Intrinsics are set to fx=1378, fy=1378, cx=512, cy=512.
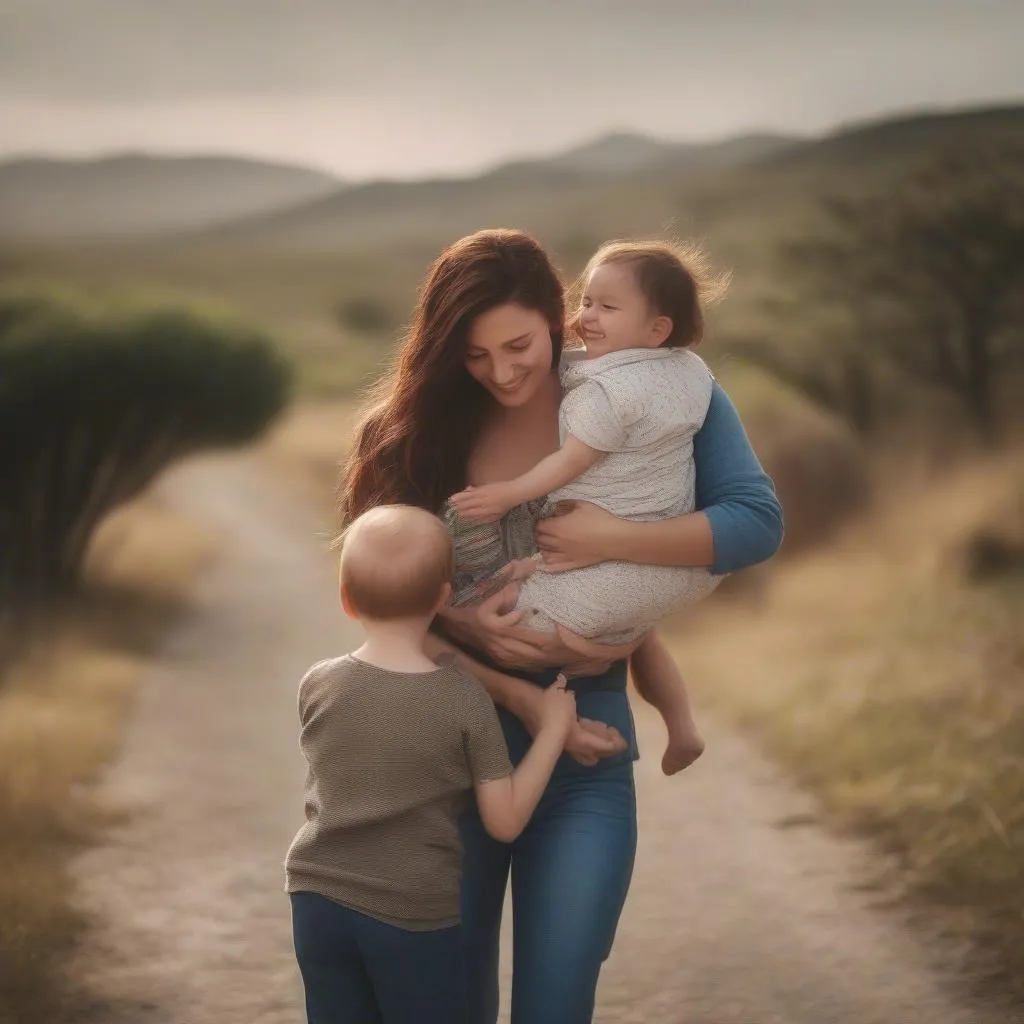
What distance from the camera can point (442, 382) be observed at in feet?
6.84

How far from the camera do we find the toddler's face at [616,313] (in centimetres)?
211

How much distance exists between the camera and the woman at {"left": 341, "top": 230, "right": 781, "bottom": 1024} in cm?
200

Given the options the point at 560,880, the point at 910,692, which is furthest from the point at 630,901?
the point at 560,880

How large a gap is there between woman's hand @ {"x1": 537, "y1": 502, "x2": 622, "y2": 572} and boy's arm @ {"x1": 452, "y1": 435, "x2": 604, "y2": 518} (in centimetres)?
5

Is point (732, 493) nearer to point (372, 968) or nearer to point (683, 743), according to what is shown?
point (683, 743)

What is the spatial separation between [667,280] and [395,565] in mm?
662

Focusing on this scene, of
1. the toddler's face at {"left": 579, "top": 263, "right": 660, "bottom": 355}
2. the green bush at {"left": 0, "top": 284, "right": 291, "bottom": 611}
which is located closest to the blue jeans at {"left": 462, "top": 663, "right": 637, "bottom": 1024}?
the toddler's face at {"left": 579, "top": 263, "right": 660, "bottom": 355}

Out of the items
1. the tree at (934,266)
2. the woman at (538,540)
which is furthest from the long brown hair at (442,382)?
the tree at (934,266)

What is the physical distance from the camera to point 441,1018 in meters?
1.80

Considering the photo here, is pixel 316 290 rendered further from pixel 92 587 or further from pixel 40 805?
pixel 40 805

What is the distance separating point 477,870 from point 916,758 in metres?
3.23

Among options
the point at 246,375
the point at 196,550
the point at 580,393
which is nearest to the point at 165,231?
the point at 196,550

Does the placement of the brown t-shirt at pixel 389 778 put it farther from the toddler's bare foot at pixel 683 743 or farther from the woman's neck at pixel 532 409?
the toddler's bare foot at pixel 683 743

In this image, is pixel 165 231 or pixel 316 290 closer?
pixel 165 231
